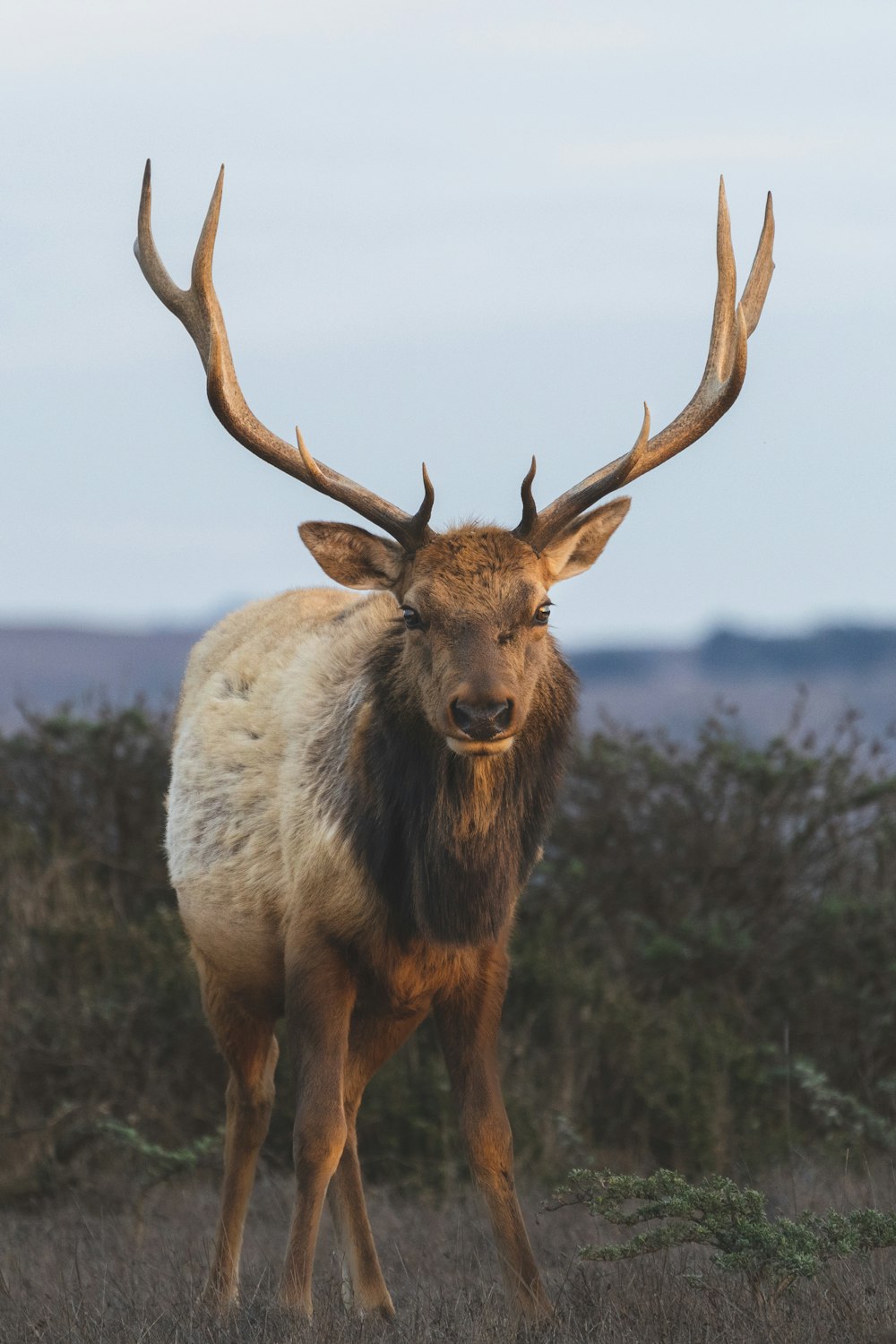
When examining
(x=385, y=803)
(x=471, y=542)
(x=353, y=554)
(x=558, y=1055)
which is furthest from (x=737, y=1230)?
(x=558, y=1055)

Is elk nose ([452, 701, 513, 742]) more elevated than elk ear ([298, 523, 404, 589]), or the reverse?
elk ear ([298, 523, 404, 589])

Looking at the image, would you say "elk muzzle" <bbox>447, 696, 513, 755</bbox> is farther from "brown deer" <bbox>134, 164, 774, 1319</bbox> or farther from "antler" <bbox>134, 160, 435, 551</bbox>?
"antler" <bbox>134, 160, 435, 551</bbox>

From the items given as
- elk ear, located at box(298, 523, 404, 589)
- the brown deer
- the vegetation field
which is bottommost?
A: the vegetation field

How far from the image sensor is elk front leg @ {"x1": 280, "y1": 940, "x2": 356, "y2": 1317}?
17.7 feet

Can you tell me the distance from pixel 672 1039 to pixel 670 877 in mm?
1532

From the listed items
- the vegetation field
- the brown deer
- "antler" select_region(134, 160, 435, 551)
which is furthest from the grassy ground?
"antler" select_region(134, 160, 435, 551)

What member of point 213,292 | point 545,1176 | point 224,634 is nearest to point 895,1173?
point 545,1176

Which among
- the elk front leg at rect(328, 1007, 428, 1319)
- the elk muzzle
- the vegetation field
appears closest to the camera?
the elk muzzle

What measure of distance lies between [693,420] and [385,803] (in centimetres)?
166

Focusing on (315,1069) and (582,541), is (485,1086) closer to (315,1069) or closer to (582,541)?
(315,1069)

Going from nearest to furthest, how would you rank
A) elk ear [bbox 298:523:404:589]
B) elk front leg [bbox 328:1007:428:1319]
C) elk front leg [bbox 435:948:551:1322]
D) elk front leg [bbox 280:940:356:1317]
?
elk front leg [bbox 280:940:356:1317] < elk front leg [bbox 435:948:551:1322] < elk ear [bbox 298:523:404:589] < elk front leg [bbox 328:1007:428:1319]

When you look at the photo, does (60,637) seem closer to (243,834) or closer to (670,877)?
(670,877)

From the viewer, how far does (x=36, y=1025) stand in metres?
8.90

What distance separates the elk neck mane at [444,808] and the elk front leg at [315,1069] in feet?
0.83
